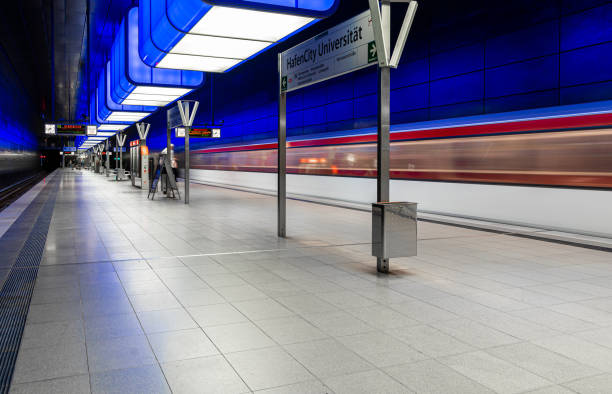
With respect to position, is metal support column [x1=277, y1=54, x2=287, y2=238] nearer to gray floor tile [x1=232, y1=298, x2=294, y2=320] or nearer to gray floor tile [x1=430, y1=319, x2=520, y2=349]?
gray floor tile [x1=232, y1=298, x2=294, y2=320]

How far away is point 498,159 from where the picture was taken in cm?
1083

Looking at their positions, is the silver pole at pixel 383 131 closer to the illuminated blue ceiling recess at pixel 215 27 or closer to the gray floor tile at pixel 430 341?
the gray floor tile at pixel 430 341

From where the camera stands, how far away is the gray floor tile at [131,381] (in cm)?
296

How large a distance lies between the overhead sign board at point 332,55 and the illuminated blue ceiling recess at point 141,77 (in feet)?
29.3

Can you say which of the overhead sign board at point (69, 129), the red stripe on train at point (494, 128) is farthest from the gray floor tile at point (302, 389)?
the overhead sign board at point (69, 129)

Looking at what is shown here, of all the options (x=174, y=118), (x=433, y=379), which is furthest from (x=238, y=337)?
(x=174, y=118)

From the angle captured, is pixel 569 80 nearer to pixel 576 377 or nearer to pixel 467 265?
pixel 467 265

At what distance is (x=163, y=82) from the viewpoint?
18.7m

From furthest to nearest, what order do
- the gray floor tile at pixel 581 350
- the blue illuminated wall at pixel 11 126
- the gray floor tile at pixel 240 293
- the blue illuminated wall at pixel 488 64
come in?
the blue illuminated wall at pixel 11 126 < the blue illuminated wall at pixel 488 64 < the gray floor tile at pixel 240 293 < the gray floor tile at pixel 581 350

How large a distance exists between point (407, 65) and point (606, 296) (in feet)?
33.2

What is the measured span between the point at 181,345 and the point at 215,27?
8345 millimetres

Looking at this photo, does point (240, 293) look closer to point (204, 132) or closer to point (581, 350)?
point (581, 350)

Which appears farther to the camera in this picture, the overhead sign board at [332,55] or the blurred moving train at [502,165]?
the blurred moving train at [502,165]

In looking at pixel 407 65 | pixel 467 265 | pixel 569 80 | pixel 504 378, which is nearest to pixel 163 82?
pixel 407 65
